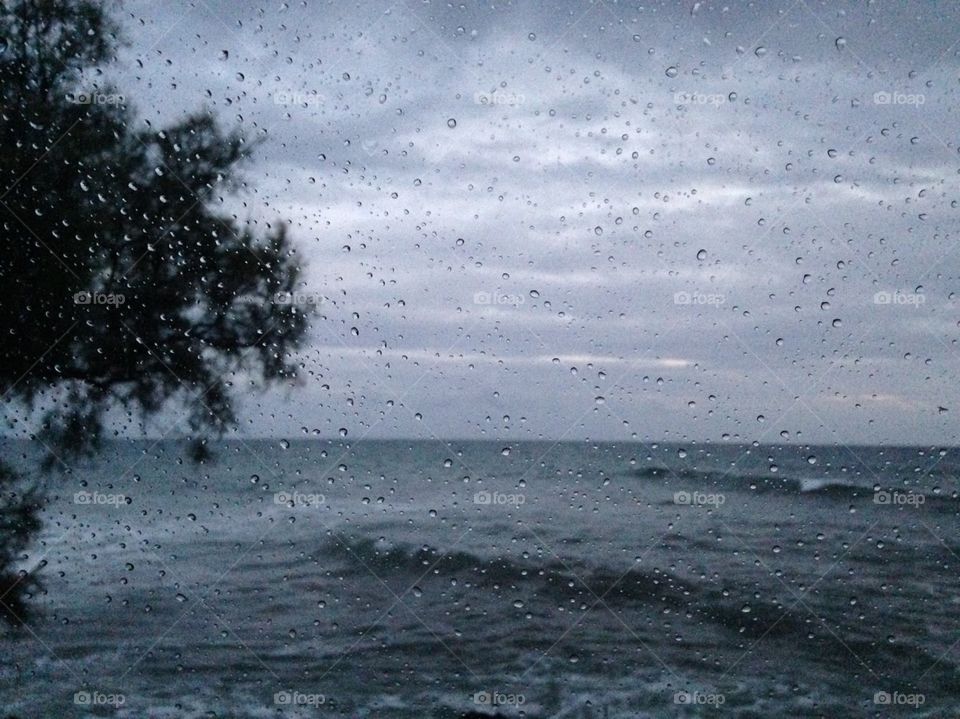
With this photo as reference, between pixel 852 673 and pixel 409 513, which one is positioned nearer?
pixel 852 673

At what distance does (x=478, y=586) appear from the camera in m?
3.10

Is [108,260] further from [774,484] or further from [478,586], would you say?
[774,484]

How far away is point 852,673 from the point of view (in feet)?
8.57

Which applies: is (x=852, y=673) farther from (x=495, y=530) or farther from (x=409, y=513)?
(x=409, y=513)

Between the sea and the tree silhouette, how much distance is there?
18 cm

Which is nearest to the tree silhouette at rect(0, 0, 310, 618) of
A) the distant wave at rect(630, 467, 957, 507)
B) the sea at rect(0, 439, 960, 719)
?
the sea at rect(0, 439, 960, 719)

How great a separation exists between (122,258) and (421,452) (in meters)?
1.10

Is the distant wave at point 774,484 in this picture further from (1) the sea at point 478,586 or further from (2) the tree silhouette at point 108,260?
(2) the tree silhouette at point 108,260

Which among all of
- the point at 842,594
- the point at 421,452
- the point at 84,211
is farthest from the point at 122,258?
the point at 842,594

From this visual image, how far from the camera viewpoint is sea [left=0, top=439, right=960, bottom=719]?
221 cm

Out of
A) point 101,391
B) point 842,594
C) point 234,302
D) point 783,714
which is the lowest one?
point 783,714

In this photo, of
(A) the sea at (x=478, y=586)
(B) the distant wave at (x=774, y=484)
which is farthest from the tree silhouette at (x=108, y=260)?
(B) the distant wave at (x=774, y=484)

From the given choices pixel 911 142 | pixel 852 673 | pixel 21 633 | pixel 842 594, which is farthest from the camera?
pixel 842 594

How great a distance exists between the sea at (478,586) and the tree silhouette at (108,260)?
18 cm
